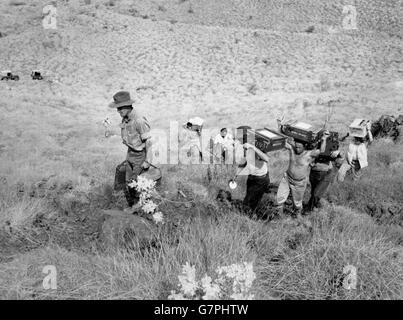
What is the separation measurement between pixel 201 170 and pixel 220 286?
13.9 ft

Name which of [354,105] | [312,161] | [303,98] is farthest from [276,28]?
[312,161]

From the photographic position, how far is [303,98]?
48.1 feet

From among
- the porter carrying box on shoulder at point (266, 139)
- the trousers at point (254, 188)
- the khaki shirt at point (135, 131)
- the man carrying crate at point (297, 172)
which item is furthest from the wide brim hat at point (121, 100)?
the man carrying crate at point (297, 172)

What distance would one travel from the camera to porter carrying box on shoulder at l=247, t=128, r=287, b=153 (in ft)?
15.7

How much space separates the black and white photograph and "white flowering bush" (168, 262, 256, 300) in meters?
0.01

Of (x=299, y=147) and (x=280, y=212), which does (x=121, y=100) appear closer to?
(x=299, y=147)

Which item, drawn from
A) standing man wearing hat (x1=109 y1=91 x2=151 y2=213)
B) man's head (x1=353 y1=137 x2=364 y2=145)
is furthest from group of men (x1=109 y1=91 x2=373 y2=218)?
man's head (x1=353 y1=137 x2=364 y2=145)

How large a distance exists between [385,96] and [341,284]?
1190cm

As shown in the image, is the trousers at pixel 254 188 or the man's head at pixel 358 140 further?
the man's head at pixel 358 140

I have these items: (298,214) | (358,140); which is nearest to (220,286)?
(298,214)

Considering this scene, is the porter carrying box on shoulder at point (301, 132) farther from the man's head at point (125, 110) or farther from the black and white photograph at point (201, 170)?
the man's head at point (125, 110)

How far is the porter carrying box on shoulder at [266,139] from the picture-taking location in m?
4.77

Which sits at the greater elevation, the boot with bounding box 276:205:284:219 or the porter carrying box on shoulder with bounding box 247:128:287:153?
→ the porter carrying box on shoulder with bounding box 247:128:287:153

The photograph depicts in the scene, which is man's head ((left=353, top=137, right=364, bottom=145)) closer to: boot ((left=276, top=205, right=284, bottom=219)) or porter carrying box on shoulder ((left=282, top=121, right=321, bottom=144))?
porter carrying box on shoulder ((left=282, top=121, right=321, bottom=144))
